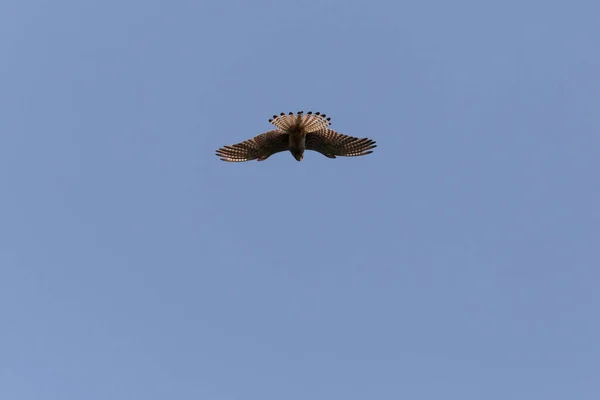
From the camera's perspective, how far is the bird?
74.3 feet

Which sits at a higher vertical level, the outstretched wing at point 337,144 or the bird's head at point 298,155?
the outstretched wing at point 337,144

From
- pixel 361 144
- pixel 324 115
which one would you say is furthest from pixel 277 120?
pixel 361 144

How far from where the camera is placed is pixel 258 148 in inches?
926

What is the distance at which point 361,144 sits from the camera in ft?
77.2

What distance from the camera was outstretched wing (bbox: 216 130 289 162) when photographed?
23.1 metres

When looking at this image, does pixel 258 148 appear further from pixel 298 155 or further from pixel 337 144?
pixel 337 144

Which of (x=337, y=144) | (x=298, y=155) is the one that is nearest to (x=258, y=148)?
(x=298, y=155)

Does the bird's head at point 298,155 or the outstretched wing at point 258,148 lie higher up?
the outstretched wing at point 258,148

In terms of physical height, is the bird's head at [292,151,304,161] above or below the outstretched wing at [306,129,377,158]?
below

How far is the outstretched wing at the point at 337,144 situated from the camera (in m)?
23.3

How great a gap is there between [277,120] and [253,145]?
155 centimetres

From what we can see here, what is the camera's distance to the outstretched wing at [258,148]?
75.9 ft

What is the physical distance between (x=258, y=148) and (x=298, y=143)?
4.98ft

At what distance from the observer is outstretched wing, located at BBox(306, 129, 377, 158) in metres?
23.3
